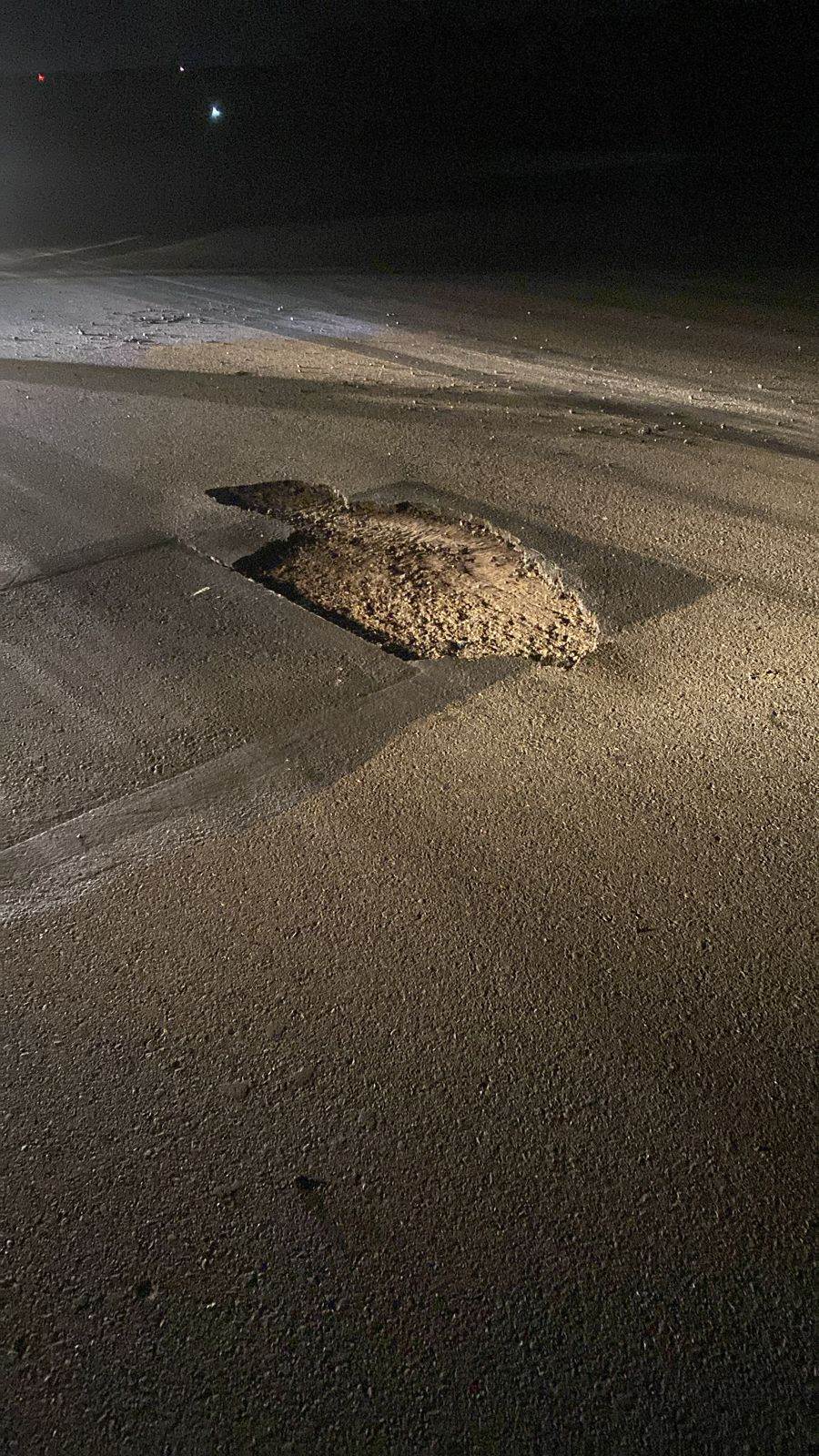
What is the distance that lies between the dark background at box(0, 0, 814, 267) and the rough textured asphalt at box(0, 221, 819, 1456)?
12.8 meters

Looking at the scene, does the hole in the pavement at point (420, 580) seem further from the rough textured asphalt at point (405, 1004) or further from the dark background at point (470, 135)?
the dark background at point (470, 135)

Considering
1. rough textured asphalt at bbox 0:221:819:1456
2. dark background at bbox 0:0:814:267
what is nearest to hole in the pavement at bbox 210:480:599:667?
rough textured asphalt at bbox 0:221:819:1456

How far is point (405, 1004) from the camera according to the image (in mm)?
3039

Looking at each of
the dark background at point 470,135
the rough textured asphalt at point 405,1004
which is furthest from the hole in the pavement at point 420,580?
the dark background at point 470,135

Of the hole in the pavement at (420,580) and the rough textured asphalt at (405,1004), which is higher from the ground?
the hole in the pavement at (420,580)

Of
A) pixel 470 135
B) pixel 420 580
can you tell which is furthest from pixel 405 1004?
pixel 470 135

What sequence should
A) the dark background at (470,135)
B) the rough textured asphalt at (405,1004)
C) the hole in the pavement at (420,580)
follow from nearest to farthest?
the rough textured asphalt at (405,1004) → the hole in the pavement at (420,580) → the dark background at (470,135)

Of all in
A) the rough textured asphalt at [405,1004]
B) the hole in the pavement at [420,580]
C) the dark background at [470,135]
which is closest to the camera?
the rough textured asphalt at [405,1004]

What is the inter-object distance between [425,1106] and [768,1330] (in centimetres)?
97

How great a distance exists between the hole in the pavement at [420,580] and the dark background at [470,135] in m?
11.3

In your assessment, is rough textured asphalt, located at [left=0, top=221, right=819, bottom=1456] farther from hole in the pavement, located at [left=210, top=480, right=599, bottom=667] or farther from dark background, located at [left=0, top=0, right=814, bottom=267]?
dark background, located at [left=0, top=0, right=814, bottom=267]

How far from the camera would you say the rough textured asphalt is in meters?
2.18

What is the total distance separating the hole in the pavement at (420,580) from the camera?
4.96 metres

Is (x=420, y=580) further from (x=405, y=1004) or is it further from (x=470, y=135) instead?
(x=470, y=135)
